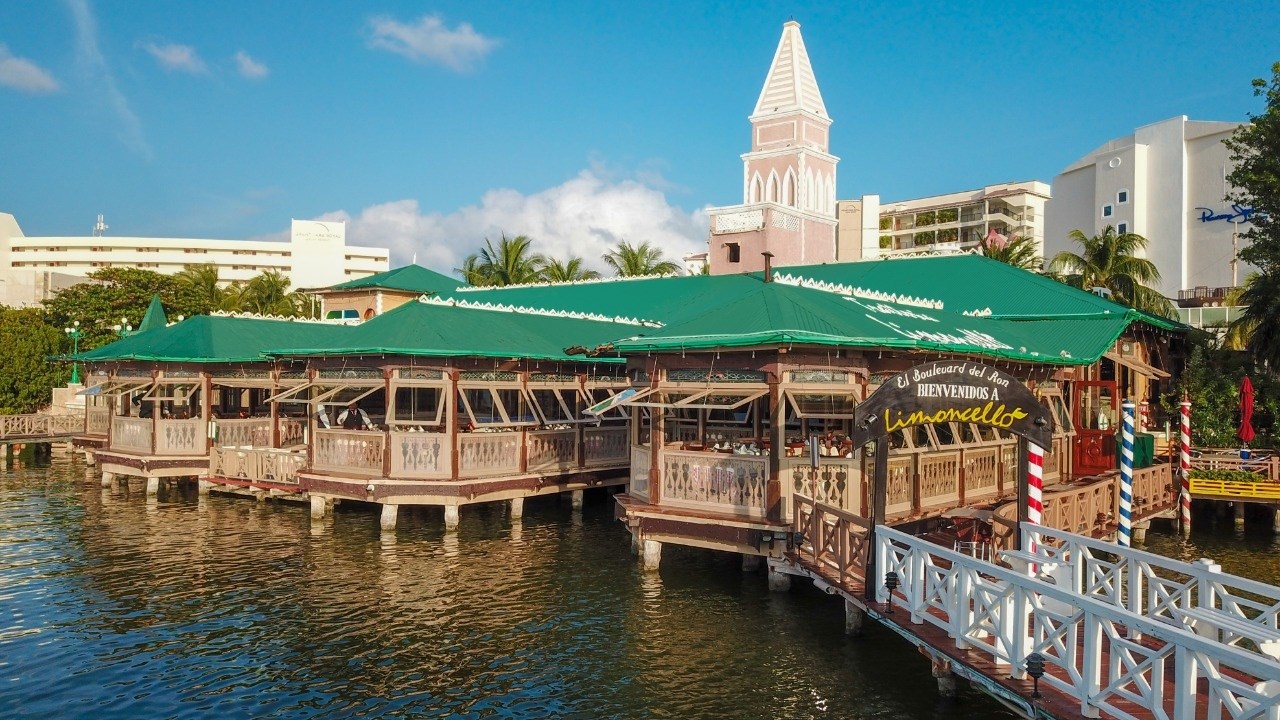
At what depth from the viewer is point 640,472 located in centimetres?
1759

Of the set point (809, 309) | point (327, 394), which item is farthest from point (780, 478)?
point (327, 394)

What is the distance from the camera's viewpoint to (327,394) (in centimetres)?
2147

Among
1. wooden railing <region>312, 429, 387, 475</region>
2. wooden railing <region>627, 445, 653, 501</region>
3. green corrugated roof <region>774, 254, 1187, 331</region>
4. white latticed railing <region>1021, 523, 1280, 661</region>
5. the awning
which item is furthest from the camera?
green corrugated roof <region>774, 254, 1187, 331</region>

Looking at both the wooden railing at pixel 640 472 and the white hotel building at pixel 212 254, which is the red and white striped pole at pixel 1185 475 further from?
the white hotel building at pixel 212 254

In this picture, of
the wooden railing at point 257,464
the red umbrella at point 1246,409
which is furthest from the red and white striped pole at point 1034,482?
the wooden railing at point 257,464

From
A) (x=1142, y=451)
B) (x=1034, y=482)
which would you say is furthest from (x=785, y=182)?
(x=1034, y=482)

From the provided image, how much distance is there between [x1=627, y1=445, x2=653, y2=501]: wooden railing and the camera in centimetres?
1736

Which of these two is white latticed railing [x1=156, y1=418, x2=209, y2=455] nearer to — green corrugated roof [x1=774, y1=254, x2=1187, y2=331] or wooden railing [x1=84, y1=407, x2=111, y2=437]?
wooden railing [x1=84, y1=407, x2=111, y2=437]

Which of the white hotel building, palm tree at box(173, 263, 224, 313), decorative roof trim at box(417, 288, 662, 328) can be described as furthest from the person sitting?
the white hotel building

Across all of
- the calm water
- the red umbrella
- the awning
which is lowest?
the calm water

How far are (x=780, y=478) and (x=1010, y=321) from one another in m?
14.1

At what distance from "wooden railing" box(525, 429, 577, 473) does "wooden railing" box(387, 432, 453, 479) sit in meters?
2.31

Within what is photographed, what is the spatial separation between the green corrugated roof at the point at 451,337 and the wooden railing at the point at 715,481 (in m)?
6.57

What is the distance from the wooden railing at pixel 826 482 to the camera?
15312mm
